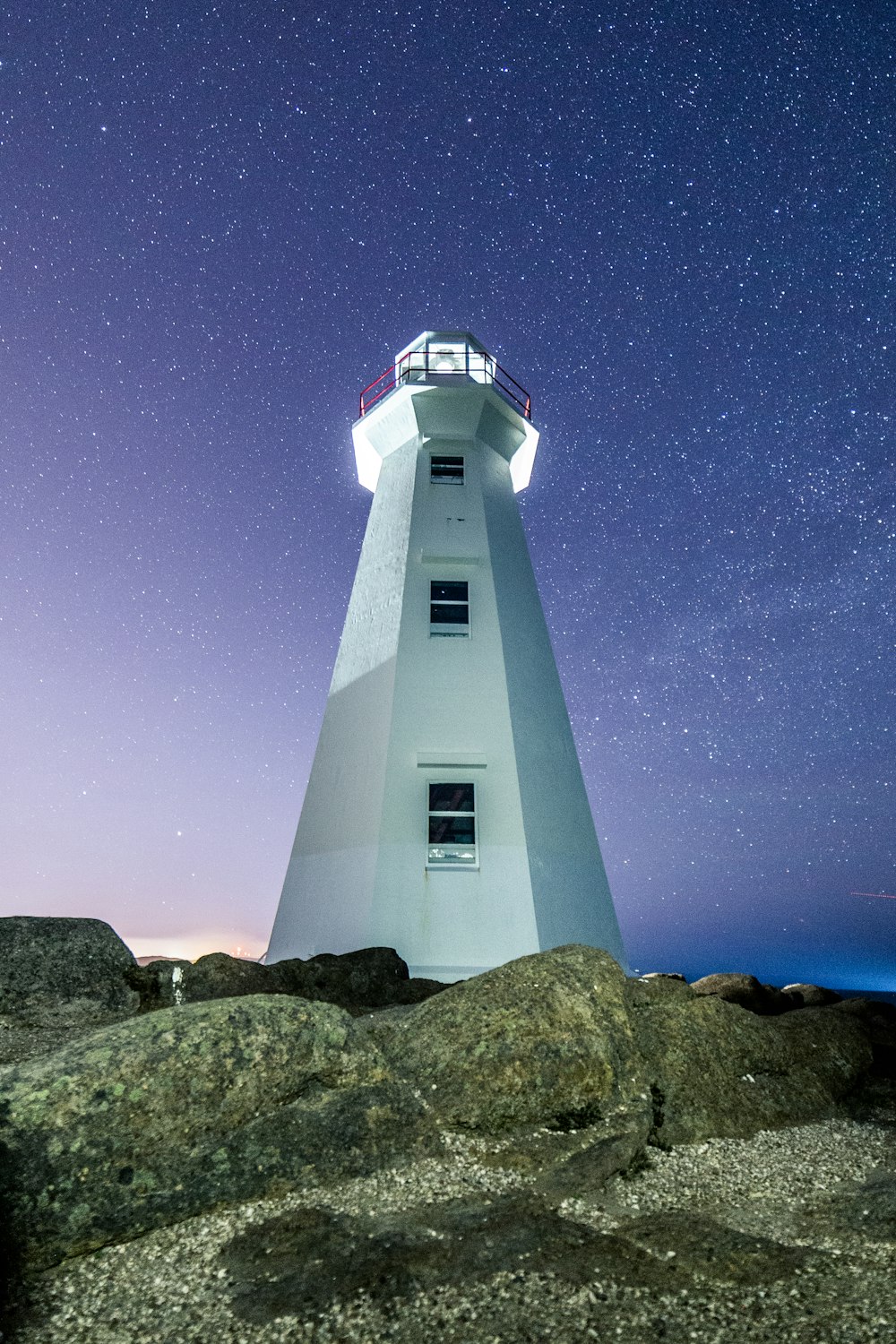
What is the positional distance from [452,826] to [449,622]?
361 cm

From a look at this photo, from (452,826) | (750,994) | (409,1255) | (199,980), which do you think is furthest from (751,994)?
(409,1255)

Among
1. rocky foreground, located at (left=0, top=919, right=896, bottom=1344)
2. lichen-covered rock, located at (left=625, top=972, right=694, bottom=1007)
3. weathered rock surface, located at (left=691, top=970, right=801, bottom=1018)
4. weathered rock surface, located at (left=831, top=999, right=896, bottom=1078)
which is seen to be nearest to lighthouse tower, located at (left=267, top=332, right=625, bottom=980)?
weathered rock surface, located at (left=691, top=970, right=801, bottom=1018)

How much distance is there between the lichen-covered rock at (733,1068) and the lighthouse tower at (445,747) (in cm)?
463

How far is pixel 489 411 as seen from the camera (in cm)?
1597

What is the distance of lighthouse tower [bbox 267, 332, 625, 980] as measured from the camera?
473 inches

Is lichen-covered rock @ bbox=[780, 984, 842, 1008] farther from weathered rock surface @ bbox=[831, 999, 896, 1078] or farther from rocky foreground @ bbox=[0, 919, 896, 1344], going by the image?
rocky foreground @ bbox=[0, 919, 896, 1344]

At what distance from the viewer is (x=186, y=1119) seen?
4.55 metres

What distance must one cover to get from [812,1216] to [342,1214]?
251 centimetres

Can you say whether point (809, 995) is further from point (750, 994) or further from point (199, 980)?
point (199, 980)

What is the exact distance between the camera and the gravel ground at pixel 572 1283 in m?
3.24

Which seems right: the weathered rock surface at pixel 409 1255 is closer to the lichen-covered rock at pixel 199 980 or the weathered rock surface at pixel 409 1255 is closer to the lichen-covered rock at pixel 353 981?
the lichen-covered rock at pixel 199 980

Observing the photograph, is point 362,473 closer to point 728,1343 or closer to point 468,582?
point 468,582

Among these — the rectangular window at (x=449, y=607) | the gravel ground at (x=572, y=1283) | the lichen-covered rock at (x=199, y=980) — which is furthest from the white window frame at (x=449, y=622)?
the gravel ground at (x=572, y=1283)

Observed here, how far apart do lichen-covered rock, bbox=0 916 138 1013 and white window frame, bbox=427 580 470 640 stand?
719 cm
